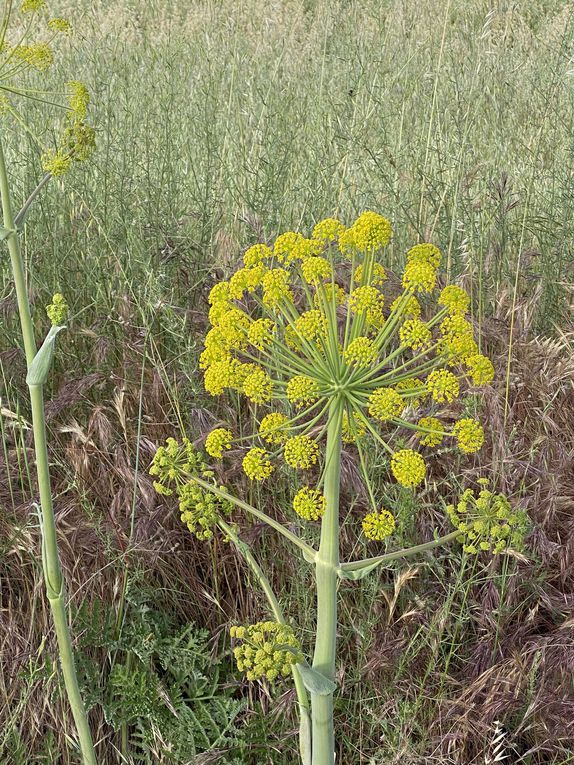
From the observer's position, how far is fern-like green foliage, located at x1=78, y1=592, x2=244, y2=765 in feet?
6.32

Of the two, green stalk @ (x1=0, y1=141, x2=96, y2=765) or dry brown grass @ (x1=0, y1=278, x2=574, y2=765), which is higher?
green stalk @ (x1=0, y1=141, x2=96, y2=765)

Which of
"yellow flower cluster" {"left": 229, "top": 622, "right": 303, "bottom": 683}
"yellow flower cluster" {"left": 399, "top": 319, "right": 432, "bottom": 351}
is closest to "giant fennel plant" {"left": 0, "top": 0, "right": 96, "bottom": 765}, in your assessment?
"yellow flower cluster" {"left": 229, "top": 622, "right": 303, "bottom": 683}

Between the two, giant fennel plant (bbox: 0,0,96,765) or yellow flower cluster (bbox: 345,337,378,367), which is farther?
giant fennel plant (bbox: 0,0,96,765)

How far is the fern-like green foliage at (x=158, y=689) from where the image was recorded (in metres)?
1.93

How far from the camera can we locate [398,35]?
5.39 metres

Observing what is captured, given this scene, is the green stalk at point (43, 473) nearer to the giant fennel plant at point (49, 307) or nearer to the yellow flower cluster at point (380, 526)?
the giant fennel plant at point (49, 307)

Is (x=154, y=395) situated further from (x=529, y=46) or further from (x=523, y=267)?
(x=529, y=46)

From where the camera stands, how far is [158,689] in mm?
1929

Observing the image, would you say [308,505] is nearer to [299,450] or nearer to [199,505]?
[299,450]

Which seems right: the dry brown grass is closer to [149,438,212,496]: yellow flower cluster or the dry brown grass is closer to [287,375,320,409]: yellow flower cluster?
[149,438,212,496]: yellow flower cluster

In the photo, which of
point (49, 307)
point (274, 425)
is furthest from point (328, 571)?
point (49, 307)

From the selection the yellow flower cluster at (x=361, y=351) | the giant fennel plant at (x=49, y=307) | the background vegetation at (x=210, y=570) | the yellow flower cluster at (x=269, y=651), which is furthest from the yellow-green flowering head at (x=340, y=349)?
the background vegetation at (x=210, y=570)

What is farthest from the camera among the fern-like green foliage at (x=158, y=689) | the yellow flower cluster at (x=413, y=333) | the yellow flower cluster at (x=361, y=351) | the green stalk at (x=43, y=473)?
the fern-like green foliage at (x=158, y=689)

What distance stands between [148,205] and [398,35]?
3031 mm
